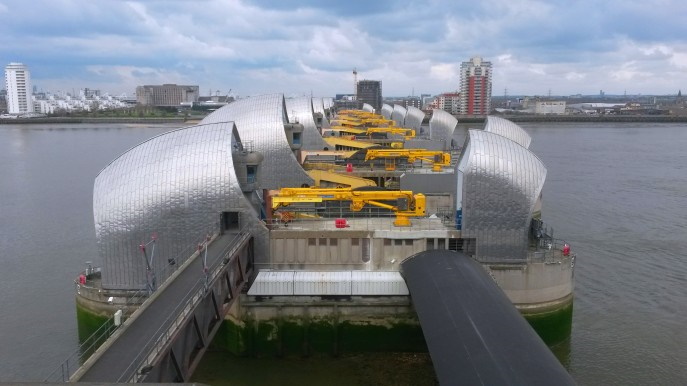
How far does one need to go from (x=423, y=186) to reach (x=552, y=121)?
13638cm

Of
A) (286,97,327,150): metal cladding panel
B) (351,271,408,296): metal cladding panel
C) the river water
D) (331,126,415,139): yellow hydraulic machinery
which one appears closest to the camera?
the river water

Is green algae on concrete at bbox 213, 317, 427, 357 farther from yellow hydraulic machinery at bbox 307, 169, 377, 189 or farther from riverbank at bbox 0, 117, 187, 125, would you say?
riverbank at bbox 0, 117, 187, 125

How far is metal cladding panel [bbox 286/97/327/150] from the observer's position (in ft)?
165

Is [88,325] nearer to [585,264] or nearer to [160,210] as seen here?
[160,210]

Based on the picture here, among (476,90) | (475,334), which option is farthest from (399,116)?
(476,90)

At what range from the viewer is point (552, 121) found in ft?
524

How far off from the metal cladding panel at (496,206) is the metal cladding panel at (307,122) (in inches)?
1154

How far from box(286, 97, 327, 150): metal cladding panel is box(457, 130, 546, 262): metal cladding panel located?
29313 mm

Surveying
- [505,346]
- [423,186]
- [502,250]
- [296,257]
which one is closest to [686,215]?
[423,186]

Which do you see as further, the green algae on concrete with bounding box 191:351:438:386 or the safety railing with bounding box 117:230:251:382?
the green algae on concrete with bounding box 191:351:438:386

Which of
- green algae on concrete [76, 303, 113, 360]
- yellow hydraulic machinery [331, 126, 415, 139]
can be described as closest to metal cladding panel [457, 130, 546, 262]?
green algae on concrete [76, 303, 113, 360]

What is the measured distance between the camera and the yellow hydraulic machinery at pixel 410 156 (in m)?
41.3

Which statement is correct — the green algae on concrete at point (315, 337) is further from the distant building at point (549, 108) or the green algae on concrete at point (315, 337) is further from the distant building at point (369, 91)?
the distant building at point (549, 108)

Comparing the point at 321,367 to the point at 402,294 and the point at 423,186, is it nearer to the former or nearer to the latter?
the point at 402,294
